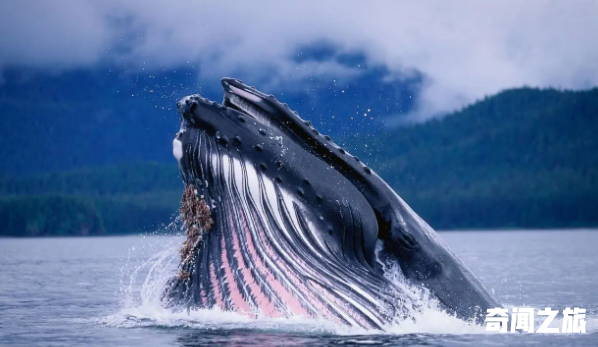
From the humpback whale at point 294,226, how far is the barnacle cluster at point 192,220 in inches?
0.8

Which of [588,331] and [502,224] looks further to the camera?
[502,224]

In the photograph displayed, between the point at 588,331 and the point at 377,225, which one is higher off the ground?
the point at 377,225

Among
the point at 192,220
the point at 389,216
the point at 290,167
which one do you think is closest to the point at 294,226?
the point at 290,167

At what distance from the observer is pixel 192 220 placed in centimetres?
1080

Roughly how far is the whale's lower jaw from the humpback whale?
1 centimetres

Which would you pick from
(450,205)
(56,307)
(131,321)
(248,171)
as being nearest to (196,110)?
(248,171)

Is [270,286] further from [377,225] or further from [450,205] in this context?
[450,205]

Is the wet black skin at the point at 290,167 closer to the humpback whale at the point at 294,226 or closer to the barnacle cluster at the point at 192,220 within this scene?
the humpback whale at the point at 294,226

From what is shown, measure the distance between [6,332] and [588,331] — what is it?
7886 mm

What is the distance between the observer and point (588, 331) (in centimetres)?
1322

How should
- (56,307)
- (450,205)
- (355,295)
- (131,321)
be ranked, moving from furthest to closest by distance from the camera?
(450,205) < (56,307) < (131,321) < (355,295)

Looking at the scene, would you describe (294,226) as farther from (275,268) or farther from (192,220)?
(192,220)

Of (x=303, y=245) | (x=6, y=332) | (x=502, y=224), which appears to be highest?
(x=502, y=224)

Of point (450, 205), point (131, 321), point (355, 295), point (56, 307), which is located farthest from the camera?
point (450, 205)
